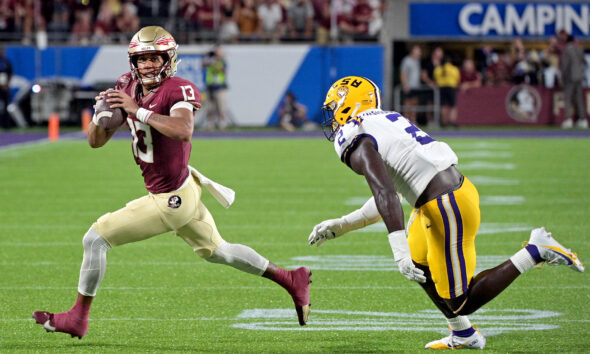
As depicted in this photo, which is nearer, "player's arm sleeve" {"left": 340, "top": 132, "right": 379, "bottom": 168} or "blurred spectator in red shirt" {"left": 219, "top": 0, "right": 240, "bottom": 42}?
"player's arm sleeve" {"left": 340, "top": 132, "right": 379, "bottom": 168}

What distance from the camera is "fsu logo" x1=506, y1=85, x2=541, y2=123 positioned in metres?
20.0

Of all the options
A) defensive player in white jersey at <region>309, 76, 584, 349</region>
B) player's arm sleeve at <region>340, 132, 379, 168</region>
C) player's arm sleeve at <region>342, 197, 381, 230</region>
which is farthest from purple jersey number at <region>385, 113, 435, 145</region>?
player's arm sleeve at <region>342, 197, 381, 230</region>

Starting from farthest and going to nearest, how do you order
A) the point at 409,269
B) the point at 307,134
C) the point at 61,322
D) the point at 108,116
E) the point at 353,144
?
the point at 307,134 < the point at 61,322 < the point at 108,116 < the point at 353,144 < the point at 409,269

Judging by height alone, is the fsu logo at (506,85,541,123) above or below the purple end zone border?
above

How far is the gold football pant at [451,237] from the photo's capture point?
4.38 m

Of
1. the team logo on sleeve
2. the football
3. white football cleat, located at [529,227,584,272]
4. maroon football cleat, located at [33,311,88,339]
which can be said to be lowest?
maroon football cleat, located at [33,311,88,339]

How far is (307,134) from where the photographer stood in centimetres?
1903

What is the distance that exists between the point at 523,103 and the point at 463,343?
53.3 feet

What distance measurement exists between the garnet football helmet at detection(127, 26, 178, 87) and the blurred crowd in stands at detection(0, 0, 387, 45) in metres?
16.0

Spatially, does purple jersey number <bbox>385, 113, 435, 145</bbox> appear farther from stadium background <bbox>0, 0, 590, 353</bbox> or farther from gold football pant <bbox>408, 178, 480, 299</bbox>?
stadium background <bbox>0, 0, 590, 353</bbox>

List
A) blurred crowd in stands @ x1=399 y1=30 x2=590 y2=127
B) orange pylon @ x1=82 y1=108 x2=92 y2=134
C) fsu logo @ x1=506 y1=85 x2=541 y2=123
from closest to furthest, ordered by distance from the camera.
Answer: orange pylon @ x1=82 y1=108 x2=92 y2=134 → blurred crowd in stands @ x1=399 y1=30 x2=590 y2=127 → fsu logo @ x1=506 y1=85 x2=541 y2=123

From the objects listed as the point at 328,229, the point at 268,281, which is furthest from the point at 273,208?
the point at 328,229

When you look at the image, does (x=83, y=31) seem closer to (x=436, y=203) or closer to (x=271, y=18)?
(x=271, y=18)

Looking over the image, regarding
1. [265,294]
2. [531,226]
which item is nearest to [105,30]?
[531,226]
